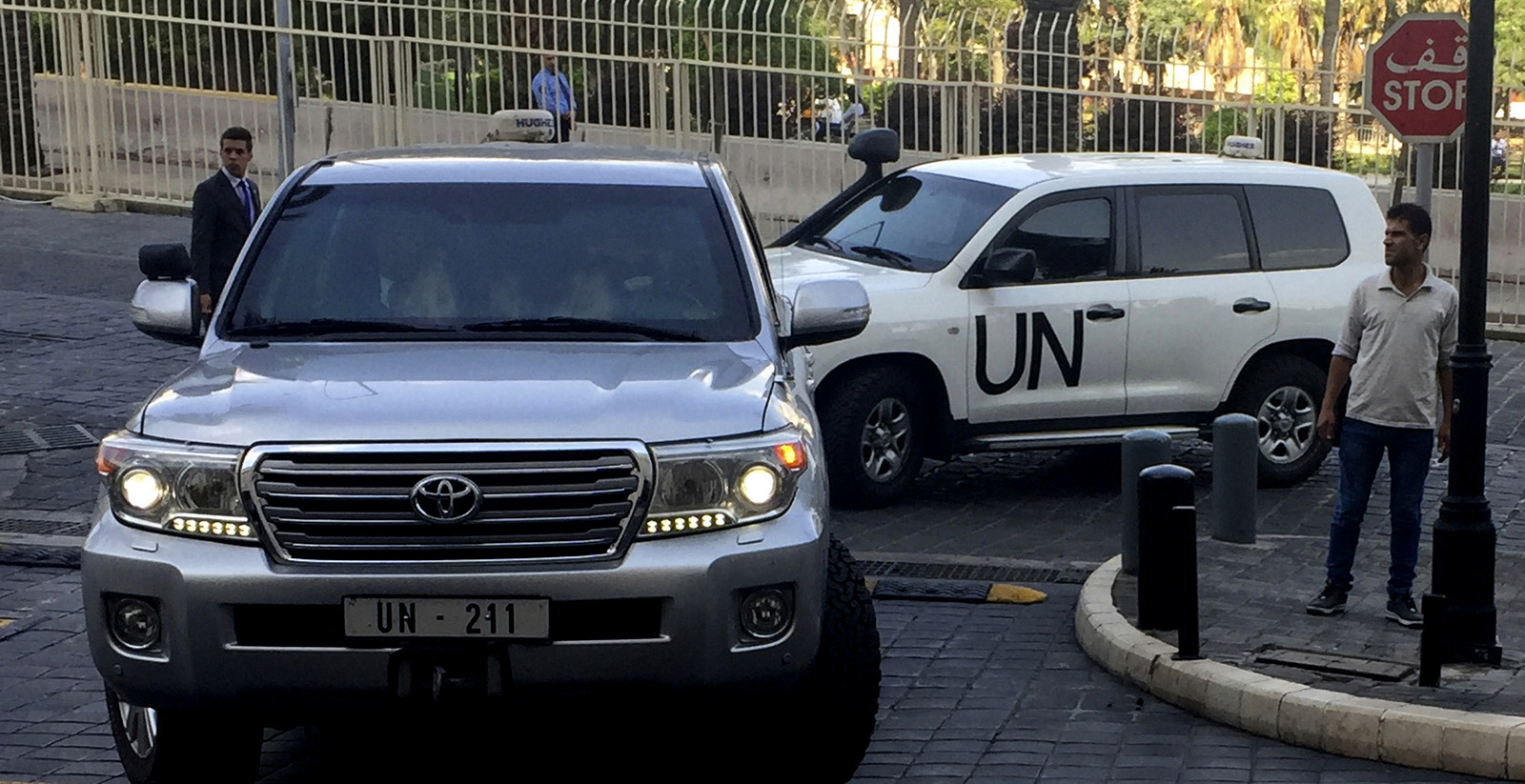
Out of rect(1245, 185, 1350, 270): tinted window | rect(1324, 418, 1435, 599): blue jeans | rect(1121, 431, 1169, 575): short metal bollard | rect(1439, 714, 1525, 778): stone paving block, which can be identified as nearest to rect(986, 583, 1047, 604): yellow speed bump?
rect(1121, 431, 1169, 575): short metal bollard

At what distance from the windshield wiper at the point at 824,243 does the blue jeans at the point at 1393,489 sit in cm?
381

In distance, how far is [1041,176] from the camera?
10.8 meters

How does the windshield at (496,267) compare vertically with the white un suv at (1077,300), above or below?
above

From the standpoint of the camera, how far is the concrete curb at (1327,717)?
6.15 meters

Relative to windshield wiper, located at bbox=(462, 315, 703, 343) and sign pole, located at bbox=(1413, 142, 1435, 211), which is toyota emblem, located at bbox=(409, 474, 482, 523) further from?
sign pole, located at bbox=(1413, 142, 1435, 211)

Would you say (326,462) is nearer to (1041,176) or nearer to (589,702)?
(589,702)

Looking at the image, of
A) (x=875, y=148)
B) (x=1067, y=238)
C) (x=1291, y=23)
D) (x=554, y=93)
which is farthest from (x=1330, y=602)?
(x=1291, y=23)

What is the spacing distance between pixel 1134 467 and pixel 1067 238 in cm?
232

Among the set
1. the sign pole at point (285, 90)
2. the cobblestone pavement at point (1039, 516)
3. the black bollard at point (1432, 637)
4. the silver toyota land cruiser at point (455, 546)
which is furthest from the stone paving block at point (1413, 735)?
the sign pole at point (285, 90)

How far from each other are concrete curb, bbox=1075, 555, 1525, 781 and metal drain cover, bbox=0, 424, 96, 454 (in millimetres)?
6261

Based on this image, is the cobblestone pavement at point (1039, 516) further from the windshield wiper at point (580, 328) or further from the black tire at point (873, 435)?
the windshield wiper at point (580, 328)

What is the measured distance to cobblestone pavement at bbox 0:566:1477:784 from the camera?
20.3 feet

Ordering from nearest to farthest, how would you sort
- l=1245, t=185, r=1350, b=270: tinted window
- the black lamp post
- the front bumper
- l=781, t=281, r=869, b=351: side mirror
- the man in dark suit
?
the front bumper, l=781, t=281, r=869, b=351: side mirror, the black lamp post, l=1245, t=185, r=1350, b=270: tinted window, the man in dark suit

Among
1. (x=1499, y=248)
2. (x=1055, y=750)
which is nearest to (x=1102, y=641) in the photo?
(x=1055, y=750)
